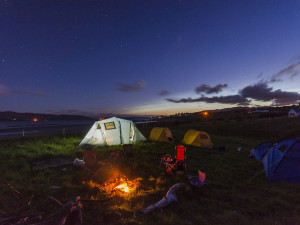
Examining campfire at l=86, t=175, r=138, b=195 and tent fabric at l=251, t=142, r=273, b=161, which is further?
tent fabric at l=251, t=142, r=273, b=161

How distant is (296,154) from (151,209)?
5969 mm

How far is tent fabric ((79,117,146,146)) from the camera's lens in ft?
43.4

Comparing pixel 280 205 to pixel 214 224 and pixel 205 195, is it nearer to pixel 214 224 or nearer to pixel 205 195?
pixel 205 195

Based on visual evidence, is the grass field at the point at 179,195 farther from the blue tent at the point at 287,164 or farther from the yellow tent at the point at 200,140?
the yellow tent at the point at 200,140

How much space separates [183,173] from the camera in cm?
698

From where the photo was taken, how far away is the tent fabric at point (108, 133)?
43.4 ft

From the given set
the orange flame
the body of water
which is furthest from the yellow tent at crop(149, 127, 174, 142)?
the body of water

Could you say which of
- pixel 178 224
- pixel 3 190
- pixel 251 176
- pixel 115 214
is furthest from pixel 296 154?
pixel 3 190

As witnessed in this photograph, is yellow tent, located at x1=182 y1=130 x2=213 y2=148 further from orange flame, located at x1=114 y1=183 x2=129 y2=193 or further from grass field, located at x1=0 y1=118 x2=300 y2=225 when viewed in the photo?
orange flame, located at x1=114 y1=183 x2=129 y2=193

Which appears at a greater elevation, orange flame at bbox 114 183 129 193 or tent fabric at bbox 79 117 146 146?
tent fabric at bbox 79 117 146 146

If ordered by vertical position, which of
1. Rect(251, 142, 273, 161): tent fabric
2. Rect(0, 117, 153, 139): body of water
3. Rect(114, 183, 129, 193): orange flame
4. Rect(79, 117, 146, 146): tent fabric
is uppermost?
Rect(79, 117, 146, 146): tent fabric

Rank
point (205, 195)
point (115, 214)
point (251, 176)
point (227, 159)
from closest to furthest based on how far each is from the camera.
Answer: point (115, 214)
point (205, 195)
point (251, 176)
point (227, 159)

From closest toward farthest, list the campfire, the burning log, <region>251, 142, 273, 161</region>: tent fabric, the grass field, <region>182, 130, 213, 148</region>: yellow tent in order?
1. the grass field
2. the burning log
3. the campfire
4. <region>251, 142, 273, 161</region>: tent fabric
5. <region>182, 130, 213, 148</region>: yellow tent

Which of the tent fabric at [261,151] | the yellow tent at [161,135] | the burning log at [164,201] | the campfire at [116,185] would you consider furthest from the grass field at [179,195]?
the yellow tent at [161,135]
